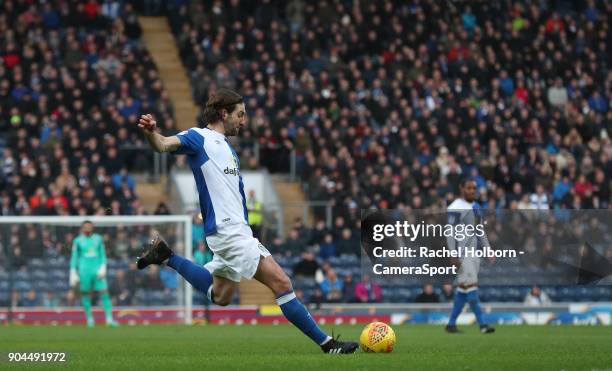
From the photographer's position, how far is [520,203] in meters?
28.6

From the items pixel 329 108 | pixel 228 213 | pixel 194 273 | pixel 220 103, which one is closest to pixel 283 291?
pixel 228 213

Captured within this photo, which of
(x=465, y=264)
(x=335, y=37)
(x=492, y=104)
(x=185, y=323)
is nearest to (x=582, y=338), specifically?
(x=465, y=264)

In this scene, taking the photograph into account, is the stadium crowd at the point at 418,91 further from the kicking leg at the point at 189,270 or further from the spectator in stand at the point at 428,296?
the kicking leg at the point at 189,270

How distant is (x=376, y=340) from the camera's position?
12.3 meters

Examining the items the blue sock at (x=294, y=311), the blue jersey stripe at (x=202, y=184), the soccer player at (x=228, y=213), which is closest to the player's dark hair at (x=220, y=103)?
the soccer player at (x=228, y=213)

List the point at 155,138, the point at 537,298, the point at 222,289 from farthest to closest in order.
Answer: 1. the point at 537,298
2. the point at 222,289
3. the point at 155,138

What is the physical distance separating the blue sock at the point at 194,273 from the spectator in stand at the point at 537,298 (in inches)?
561

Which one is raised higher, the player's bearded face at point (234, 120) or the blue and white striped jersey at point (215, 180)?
the player's bearded face at point (234, 120)

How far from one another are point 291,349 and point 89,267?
10.4m

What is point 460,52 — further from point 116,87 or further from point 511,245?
point 511,245

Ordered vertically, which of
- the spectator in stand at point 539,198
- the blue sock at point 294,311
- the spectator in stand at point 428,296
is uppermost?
the spectator in stand at point 539,198

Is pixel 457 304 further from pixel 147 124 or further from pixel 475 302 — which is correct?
pixel 147 124

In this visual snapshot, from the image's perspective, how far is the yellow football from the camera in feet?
40.2

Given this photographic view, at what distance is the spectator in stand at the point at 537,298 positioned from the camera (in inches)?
1004
